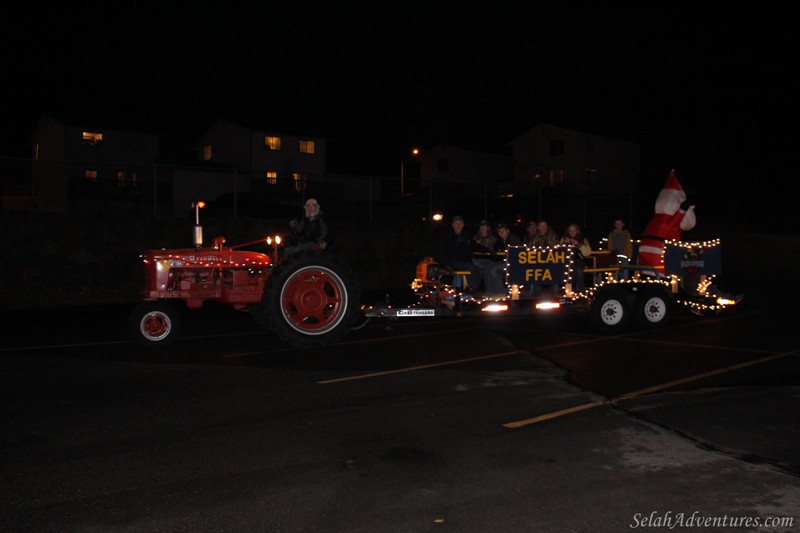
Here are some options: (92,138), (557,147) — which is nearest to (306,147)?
(92,138)

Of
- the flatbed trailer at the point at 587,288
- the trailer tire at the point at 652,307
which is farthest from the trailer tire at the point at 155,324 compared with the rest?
the trailer tire at the point at 652,307

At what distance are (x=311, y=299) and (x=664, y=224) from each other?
272 inches

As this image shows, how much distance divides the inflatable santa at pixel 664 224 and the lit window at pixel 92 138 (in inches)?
1498

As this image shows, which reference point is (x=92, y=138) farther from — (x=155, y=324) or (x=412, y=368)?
(x=412, y=368)

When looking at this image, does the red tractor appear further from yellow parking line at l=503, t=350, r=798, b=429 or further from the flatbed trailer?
yellow parking line at l=503, t=350, r=798, b=429

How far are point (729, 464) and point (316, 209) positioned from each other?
7198 mm

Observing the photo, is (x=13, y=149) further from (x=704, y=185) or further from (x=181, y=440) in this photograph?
(x=181, y=440)

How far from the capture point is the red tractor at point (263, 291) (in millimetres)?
10266

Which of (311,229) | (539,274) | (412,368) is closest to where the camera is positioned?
(412,368)

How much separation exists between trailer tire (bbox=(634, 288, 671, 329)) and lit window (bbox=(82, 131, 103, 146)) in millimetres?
38659

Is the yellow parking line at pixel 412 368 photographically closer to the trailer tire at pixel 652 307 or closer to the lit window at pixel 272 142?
the trailer tire at pixel 652 307

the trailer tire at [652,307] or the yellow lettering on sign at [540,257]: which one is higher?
the yellow lettering on sign at [540,257]

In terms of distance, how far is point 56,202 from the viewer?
27656 mm

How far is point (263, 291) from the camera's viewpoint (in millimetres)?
10258
